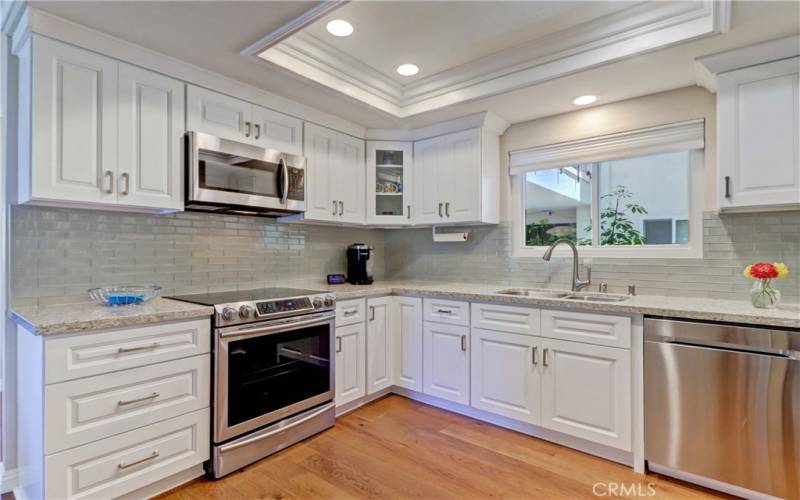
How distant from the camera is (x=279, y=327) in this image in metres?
2.39

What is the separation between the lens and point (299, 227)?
3.38 meters

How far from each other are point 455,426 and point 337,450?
0.81 m

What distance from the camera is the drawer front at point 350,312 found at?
9.28 feet

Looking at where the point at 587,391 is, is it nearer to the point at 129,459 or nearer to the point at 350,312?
the point at 350,312

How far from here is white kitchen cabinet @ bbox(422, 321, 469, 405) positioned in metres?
2.88

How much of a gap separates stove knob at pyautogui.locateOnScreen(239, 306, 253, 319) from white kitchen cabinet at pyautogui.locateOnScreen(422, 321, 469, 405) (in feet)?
4.37

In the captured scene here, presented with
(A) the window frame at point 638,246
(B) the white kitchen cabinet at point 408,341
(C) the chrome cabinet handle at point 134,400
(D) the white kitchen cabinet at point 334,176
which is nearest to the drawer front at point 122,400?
(C) the chrome cabinet handle at point 134,400

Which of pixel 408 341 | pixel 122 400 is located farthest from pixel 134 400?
pixel 408 341

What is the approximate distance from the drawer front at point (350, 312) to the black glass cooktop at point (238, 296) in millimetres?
253

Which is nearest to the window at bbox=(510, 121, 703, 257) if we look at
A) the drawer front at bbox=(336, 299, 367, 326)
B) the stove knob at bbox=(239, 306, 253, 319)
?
the drawer front at bbox=(336, 299, 367, 326)

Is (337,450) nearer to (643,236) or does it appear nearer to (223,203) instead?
(223,203)

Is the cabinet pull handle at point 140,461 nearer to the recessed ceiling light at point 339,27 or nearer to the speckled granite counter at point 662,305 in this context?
the speckled granite counter at point 662,305

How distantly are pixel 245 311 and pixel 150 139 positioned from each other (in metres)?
1.06

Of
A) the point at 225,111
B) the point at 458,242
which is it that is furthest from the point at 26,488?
the point at 458,242
